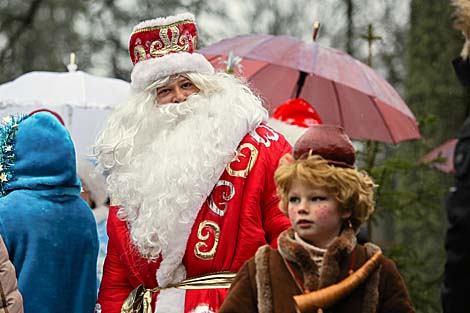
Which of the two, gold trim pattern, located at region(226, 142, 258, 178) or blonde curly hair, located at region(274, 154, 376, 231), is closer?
blonde curly hair, located at region(274, 154, 376, 231)

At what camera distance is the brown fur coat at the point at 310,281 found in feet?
11.3

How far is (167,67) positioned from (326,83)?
4.01 metres

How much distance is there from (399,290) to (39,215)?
1.92 meters

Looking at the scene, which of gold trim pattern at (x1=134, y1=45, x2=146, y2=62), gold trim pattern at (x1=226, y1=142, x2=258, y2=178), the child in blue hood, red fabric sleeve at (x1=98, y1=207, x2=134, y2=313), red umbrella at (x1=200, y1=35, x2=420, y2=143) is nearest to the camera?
gold trim pattern at (x1=226, y1=142, x2=258, y2=178)

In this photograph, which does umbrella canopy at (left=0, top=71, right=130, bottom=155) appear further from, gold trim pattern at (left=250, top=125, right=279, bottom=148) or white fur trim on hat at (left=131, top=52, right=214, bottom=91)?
gold trim pattern at (left=250, top=125, right=279, bottom=148)

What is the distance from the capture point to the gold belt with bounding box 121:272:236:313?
4.30 metres

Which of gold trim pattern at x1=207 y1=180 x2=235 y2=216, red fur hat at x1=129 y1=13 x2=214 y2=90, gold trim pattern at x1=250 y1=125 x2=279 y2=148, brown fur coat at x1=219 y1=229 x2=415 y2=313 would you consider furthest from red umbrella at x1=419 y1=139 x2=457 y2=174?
brown fur coat at x1=219 y1=229 x2=415 y2=313

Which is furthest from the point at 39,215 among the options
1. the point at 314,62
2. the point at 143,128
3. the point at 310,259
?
the point at 314,62

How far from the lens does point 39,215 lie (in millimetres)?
4684

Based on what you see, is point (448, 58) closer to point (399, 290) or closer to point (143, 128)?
point (143, 128)

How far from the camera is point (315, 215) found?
3506 mm

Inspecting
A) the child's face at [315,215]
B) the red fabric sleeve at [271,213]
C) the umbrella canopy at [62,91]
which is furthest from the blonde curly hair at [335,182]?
the umbrella canopy at [62,91]

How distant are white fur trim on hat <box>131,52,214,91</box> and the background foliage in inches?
177

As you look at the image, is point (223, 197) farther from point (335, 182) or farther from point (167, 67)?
point (335, 182)
